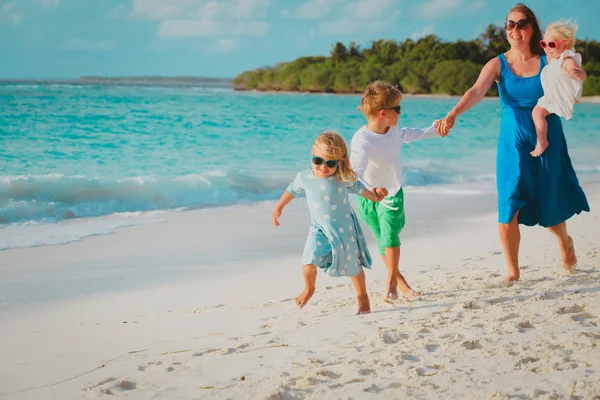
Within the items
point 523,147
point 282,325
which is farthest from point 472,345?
point 523,147

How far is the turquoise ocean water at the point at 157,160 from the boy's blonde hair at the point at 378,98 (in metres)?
3.58

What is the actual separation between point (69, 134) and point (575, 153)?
12362 mm

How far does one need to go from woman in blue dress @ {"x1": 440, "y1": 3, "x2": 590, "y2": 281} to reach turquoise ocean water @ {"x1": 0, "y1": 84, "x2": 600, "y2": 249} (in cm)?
397

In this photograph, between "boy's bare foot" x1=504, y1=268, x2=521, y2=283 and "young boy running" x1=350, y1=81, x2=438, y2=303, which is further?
"boy's bare foot" x1=504, y1=268, x2=521, y2=283

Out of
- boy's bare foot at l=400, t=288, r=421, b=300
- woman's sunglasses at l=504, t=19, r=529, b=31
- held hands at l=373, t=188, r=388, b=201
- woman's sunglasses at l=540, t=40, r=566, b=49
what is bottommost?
boy's bare foot at l=400, t=288, r=421, b=300

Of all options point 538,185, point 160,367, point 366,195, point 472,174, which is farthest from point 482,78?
point 472,174

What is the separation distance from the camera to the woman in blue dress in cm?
439

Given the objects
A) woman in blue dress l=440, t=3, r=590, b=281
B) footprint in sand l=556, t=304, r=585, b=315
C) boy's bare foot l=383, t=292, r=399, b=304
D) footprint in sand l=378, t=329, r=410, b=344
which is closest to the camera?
footprint in sand l=378, t=329, r=410, b=344

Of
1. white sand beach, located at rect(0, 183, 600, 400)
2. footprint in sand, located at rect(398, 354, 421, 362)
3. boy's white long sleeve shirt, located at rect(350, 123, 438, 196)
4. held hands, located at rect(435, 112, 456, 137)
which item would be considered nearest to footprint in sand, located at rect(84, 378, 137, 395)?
white sand beach, located at rect(0, 183, 600, 400)

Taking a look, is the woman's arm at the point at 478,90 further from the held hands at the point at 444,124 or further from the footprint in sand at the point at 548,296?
the footprint in sand at the point at 548,296

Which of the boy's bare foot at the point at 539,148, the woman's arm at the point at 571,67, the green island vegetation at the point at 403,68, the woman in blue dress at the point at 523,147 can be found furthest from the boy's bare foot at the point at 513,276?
the green island vegetation at the point at 403,68

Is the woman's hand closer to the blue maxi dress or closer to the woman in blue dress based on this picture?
the woman in blue dress

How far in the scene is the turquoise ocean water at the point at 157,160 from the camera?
8875mm

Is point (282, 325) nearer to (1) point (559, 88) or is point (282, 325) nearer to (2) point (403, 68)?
(1) point (559, 88)
